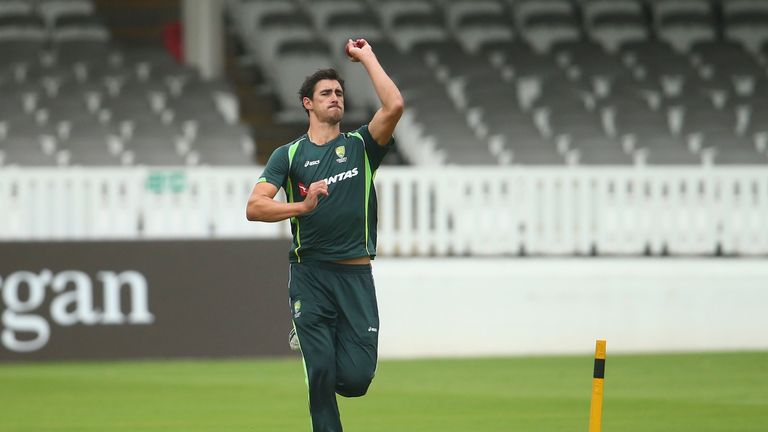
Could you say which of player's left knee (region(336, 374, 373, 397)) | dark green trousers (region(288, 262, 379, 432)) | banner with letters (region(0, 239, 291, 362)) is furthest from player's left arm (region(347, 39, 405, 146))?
banner with letters (region(0, 239, 291, 362))

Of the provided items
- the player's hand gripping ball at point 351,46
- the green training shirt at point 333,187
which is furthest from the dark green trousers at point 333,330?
the player's hand gripping ball at point 351,46

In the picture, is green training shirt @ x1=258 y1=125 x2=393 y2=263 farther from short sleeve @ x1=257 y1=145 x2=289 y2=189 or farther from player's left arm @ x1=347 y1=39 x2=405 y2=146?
player's left arm @ x1=347 y1=39 x2=405 y2=146

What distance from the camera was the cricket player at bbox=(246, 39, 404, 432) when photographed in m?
7.02

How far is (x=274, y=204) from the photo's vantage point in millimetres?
6801

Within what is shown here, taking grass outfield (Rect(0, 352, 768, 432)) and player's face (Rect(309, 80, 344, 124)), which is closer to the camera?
player's face (Rect(309, 80, 344, 124))

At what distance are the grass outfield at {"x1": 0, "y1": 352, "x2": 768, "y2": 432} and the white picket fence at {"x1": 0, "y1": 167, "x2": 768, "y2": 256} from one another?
132 centimetres

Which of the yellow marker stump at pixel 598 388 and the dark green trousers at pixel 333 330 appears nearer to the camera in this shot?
the yellow marker stump at pixel 598 388

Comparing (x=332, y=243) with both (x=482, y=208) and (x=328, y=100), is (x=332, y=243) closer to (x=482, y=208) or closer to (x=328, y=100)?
(x=328, y=100)

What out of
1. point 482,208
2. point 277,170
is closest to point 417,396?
point 482,208

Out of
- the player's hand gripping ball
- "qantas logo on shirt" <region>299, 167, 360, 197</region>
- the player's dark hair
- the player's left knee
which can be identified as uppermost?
the player's hand gripping ball

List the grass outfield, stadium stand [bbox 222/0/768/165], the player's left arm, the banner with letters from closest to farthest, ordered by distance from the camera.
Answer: the player's left arm → the grass outfield → the banner with letters → stadium stand [bbox 222/0/768/165]

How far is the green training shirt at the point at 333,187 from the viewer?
23.1 ft

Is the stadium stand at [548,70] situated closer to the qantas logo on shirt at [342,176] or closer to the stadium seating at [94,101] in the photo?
the stadium seating at [94,101]

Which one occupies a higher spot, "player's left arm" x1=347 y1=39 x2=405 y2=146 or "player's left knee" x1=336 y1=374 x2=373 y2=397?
"player's left arm" x1=347 y1=39 x2=405 y2=146
